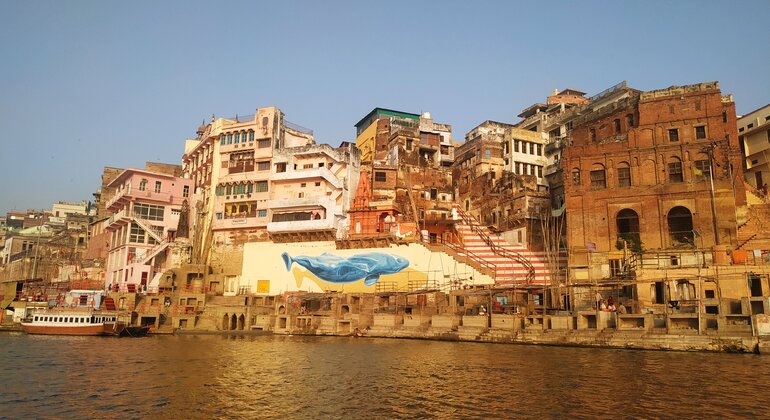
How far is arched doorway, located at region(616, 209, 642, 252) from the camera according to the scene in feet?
145

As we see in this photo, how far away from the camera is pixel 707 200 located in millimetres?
42875

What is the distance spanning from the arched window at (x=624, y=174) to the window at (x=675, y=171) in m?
3.03

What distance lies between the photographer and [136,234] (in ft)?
207

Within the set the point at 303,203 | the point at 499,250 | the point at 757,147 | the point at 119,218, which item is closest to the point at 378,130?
the point at 303,203

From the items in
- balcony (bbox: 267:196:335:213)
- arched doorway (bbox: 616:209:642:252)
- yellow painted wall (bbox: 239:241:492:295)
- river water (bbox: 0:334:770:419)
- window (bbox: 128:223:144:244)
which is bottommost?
river water (bbox: 0:334:770:419)

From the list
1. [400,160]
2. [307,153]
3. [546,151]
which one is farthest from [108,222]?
[546,151]

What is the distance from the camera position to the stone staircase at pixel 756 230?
41.2 metres

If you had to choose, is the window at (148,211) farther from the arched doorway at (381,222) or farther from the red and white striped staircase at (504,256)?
the red and white striped staircase at (504,256)

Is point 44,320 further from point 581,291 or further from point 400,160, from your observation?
point 581,291

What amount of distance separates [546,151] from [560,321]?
3437cm

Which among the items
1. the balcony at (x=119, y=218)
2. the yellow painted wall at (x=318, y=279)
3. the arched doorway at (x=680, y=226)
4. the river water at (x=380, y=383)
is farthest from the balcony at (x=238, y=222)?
the arched doorway at (x=680, y=226)

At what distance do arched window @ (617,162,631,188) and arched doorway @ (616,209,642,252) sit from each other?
2297 millimetres

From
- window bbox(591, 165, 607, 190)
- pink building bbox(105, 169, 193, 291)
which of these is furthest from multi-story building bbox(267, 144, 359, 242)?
window bbox(591, 165, 607, 190)

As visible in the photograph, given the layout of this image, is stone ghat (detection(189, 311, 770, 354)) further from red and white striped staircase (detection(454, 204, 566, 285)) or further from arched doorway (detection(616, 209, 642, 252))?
arched doorway (detection(616, 209, 642, 252))
